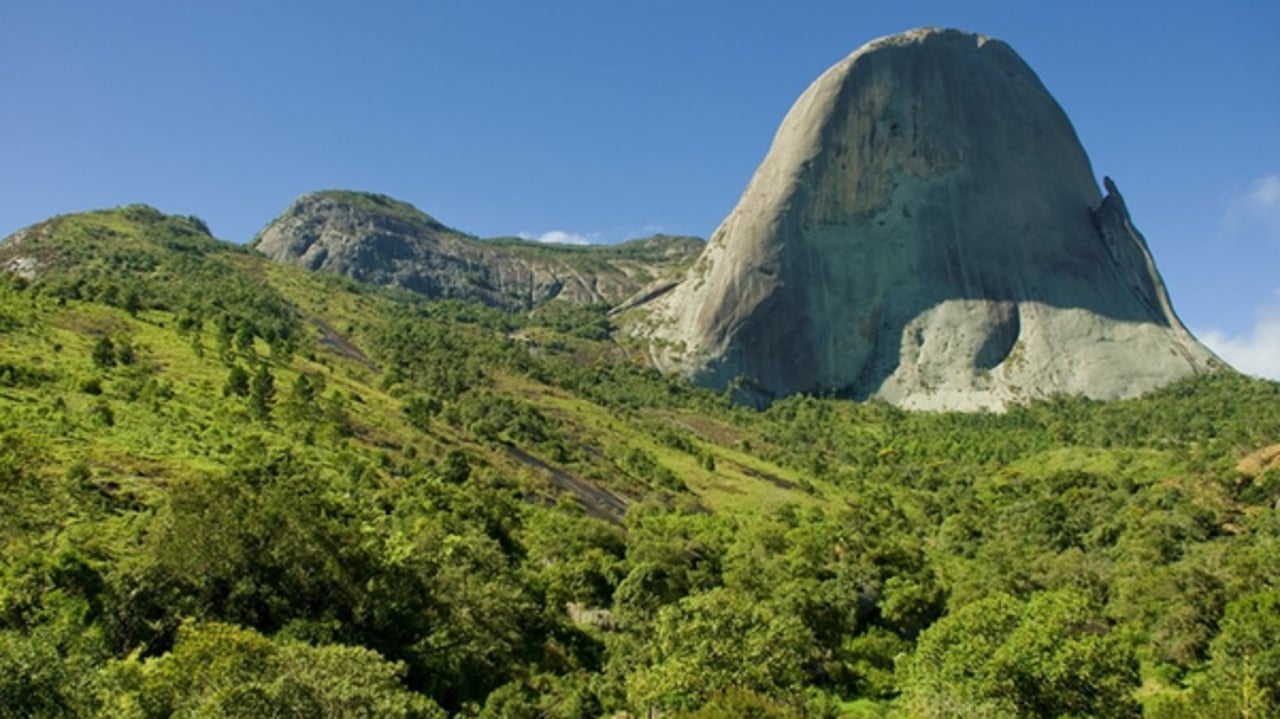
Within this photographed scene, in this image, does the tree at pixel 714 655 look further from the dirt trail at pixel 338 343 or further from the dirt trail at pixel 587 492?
the dirt trail at pixel 338 343

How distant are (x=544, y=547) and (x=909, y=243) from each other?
124 m

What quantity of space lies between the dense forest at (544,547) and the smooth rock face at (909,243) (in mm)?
30960

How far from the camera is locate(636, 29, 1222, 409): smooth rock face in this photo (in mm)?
156000

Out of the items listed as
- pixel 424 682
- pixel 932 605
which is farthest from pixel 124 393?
pixel 932 605

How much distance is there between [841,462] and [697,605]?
309 ft

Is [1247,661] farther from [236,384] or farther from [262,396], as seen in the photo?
[236,384]

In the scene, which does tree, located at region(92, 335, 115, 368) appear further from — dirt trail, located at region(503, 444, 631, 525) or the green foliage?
the green foliage

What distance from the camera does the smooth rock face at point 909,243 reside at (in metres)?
156

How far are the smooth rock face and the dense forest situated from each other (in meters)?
31.0

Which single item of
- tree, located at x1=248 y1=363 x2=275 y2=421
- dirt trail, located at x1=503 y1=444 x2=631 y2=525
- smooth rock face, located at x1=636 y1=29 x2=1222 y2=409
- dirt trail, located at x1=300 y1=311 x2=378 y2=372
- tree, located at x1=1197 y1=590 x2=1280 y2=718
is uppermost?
smooth rock face, located at x1=636 y1=29 x2=1222 y2=409

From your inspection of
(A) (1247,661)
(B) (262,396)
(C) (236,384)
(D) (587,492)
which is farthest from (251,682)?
(D) (587,492)

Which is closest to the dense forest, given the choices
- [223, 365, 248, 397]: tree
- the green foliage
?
the green foliage

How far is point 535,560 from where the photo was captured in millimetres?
56469

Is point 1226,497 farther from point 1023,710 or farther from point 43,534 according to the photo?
point 43,534
